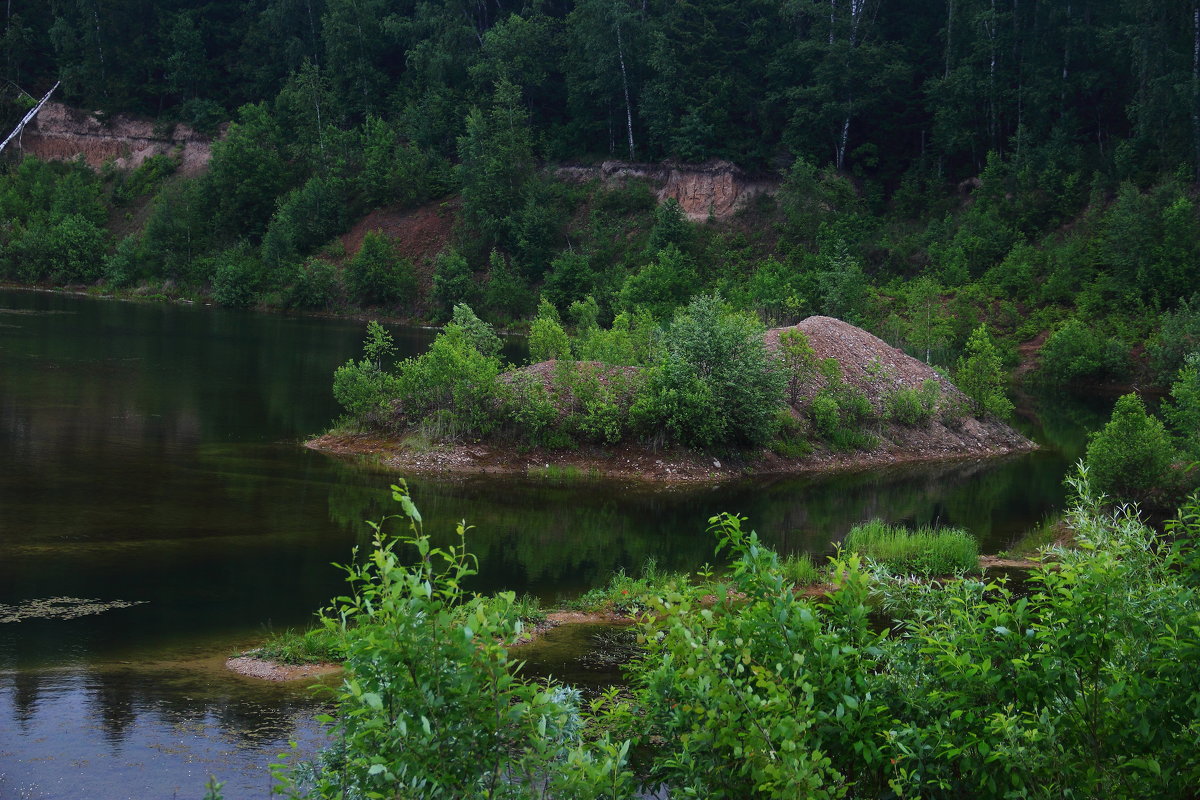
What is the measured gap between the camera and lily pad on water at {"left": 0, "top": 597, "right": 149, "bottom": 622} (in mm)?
16891

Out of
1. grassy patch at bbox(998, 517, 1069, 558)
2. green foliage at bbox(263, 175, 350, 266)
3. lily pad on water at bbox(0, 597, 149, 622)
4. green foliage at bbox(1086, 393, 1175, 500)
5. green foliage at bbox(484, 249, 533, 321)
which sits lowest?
grassy patch at bbox(998, 517, 1069, 558)

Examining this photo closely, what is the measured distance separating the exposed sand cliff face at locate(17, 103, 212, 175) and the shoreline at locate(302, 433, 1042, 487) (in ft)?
238

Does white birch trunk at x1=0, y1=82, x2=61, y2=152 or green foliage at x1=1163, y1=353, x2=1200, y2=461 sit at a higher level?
white birch trunk at x1=0, y1=82, x2=61, y2=152

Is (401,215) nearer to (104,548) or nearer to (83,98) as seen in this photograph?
(83,98)

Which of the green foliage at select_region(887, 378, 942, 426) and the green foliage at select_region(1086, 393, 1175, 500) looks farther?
the green foliage at select_region(887, 378, 942, 426)

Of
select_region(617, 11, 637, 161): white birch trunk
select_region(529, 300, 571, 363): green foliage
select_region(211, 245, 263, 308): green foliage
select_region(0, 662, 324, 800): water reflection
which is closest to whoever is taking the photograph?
select_region(0, 662, 324, 800): water reflection

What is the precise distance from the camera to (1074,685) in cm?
773

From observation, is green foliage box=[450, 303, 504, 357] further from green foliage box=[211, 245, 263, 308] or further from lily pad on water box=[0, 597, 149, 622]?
green foliage box=[211, 245, 263, 308]

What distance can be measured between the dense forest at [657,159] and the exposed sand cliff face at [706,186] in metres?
0.97

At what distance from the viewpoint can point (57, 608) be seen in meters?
17.3

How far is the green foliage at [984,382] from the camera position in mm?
40094

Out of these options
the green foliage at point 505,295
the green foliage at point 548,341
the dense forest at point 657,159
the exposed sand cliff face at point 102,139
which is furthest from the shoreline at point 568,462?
the exposed sand cliff face at point 102,139

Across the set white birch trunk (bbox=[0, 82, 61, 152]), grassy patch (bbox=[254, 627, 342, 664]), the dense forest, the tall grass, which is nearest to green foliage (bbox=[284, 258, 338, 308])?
the dense forest

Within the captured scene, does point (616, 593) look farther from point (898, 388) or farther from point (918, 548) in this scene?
point (898, 388)
